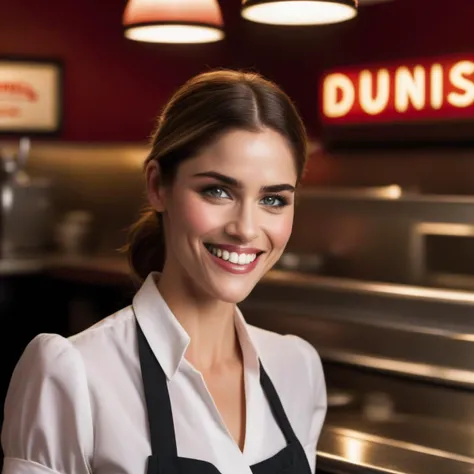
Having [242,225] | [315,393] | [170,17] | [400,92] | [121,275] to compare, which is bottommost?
[121,275]

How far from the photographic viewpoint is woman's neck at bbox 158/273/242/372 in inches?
70.3

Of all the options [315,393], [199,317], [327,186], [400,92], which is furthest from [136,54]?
[199,317]

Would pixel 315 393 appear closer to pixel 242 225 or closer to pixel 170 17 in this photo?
pixel 242 225

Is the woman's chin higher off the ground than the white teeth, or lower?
lower

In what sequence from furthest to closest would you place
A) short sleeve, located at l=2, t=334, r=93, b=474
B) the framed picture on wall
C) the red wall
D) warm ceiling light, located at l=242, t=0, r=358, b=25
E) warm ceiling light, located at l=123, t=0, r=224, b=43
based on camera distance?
the framed picture on wall < the red wall < warm ceiling light, located at l=123, t=0, r=224, b=43 < warm ceiling light, located at l=242, t=0, r=358, b=25 < short sleeve, located at l=2, t=334, r=93, b=474

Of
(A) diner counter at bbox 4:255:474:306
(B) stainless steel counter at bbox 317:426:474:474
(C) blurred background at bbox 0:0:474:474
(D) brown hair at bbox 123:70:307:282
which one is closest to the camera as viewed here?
(D) brown hair at bbox 123:70:307:282

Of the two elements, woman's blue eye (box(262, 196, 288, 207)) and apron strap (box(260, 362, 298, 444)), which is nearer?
woman's blue eye (box(262, 196, 288, 207))

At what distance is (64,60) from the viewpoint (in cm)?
623

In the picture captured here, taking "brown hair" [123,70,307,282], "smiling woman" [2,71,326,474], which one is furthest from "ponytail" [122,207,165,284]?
"brown hair" [123,70,307,282]

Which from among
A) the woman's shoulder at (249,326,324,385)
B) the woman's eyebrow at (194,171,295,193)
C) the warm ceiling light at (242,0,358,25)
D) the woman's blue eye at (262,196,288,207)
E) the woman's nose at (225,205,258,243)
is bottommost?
the woman's shoulder at (249,326,324,385)

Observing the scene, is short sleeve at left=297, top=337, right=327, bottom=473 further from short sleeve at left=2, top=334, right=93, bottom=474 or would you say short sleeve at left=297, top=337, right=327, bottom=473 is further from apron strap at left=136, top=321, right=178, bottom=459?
short sleeve at left=2, top=334, right=93, bottom=474

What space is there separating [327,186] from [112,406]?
4270 millimetres

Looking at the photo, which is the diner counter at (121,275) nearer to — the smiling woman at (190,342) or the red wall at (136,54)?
the red wall at (136,54)

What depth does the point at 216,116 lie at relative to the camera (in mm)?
1678
